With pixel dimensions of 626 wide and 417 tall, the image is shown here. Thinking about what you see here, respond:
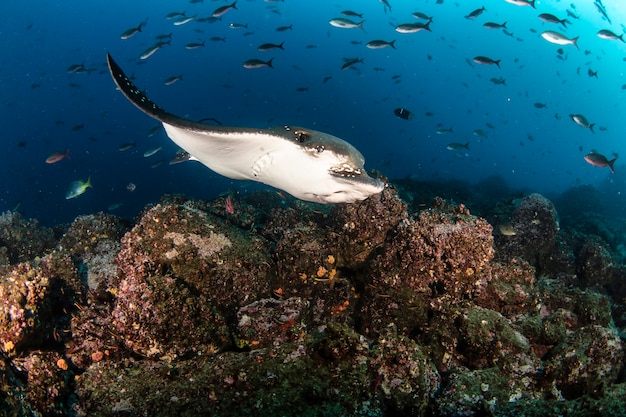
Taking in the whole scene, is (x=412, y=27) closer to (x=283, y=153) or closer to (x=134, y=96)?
(x=283, y=153)

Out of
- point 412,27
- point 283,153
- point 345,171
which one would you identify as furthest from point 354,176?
point 412,27

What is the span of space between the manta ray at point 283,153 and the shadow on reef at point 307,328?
101 centimetres

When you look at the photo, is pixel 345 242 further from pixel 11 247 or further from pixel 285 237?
pixel 11 247

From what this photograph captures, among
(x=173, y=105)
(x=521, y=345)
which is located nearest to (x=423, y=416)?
(x=521, y=345)

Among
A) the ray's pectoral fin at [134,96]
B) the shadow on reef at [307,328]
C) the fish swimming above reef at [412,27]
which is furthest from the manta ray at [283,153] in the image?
the fish swimming above reef at [412,27]

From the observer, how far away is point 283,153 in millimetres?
3262

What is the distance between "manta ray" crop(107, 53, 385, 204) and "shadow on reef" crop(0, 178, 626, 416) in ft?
3.33

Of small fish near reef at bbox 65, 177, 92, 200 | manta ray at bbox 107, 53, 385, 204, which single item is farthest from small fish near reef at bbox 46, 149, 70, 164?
manta ray at bbox 107, 53, 385, 204

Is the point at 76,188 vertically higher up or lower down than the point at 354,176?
lower down

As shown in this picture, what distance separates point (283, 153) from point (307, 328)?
5.94ft

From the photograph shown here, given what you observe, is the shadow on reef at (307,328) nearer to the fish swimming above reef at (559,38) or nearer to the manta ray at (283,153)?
the manta ray at (283,153)

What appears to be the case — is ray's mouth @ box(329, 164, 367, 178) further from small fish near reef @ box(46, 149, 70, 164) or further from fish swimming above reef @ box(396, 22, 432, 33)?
small fish near reef @ box(46, 149, 70, 164)

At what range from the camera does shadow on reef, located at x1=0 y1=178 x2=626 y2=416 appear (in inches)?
101

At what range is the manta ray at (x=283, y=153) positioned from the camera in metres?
2.93
